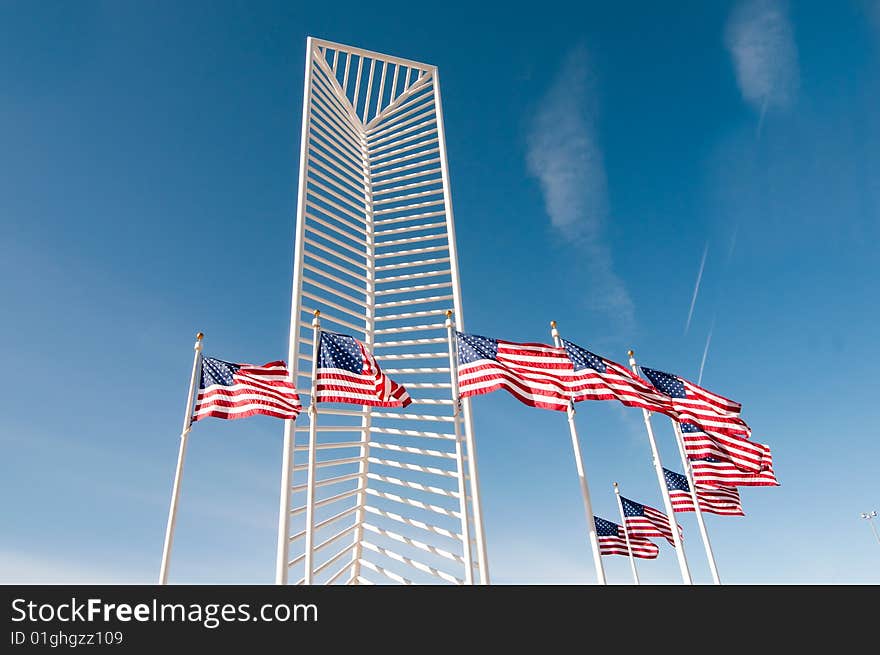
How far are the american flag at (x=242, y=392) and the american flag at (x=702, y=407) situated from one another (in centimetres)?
915

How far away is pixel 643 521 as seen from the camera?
19.4 m

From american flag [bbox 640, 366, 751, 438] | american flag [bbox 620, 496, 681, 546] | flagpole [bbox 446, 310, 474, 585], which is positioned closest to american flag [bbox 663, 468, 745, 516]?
american flag [bbox 640, 366, 751, 438]

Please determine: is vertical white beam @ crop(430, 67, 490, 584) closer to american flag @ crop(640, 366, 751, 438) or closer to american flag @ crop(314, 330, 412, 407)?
american flag @ crop(314, 330, 412, 407)

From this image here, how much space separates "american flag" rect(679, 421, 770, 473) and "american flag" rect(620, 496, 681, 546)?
18.2 ft

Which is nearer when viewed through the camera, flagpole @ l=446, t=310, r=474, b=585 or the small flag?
flagpole @ l=446, t=310, r=474, b=585

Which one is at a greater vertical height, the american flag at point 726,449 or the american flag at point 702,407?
the american flag at point 702,407

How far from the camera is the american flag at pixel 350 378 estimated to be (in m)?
11.1

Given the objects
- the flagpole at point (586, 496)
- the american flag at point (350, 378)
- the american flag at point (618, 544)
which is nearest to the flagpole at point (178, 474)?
the american flag at point (350, 378)

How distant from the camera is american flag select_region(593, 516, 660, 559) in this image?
64.7ft

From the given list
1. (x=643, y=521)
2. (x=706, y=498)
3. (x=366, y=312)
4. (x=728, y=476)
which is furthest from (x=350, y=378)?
(x=643, y=521)

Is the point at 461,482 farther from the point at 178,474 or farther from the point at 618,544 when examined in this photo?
the point at 618,544

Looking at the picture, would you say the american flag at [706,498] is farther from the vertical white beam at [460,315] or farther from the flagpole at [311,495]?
the flagpole at [311,495]

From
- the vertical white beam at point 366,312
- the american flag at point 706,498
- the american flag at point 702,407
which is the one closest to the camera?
the american flag at point 702,407
